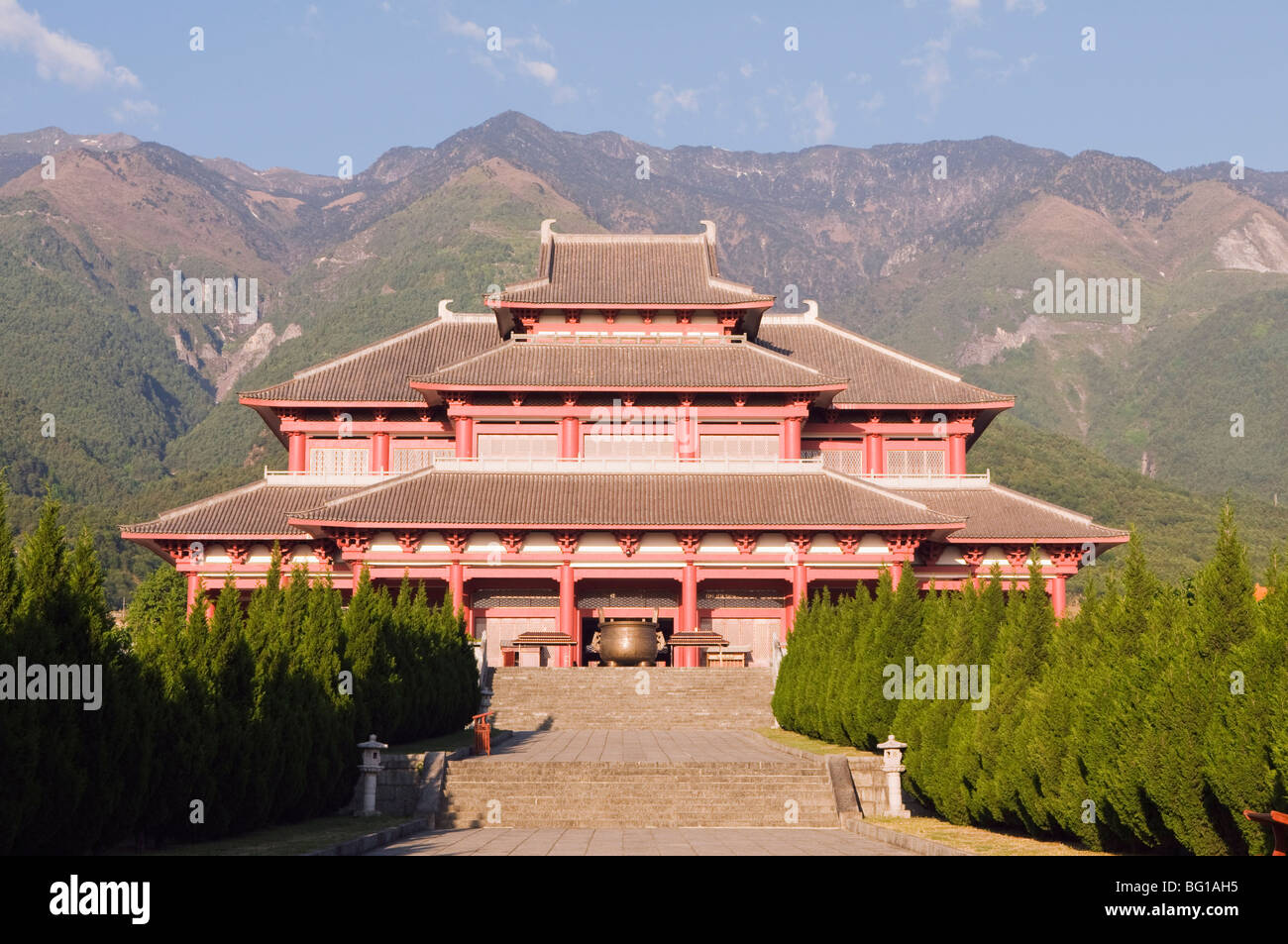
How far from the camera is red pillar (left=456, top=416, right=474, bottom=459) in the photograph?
4150 centimetres

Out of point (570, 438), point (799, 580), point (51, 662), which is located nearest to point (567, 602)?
point (570, 438)

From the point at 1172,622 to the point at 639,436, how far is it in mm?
28325

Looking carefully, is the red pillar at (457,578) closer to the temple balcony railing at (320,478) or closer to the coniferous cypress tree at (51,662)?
the temple balcony railing at (320,478)

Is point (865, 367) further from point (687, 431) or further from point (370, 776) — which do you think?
point (370, 776)

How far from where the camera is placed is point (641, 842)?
1636 cm

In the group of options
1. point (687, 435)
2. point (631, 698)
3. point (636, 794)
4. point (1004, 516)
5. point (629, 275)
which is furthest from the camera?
point (629, 275)

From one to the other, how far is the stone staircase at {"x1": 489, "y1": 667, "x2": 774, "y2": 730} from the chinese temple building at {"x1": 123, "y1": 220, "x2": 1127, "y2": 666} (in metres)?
3.77

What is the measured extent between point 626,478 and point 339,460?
10099mm

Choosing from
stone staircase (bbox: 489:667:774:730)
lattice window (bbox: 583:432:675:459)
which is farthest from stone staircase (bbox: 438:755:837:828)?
lattice window (bbox: 583:432:675:459)

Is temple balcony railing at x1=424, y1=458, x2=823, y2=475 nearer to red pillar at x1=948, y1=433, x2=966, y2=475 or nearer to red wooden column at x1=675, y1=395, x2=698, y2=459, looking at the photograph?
red wooden column at x1=675, y1=395, x2=698, y2=459

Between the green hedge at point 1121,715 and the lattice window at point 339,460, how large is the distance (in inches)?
1051

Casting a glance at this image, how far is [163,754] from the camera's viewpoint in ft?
47.8

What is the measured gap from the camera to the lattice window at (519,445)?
138ft
